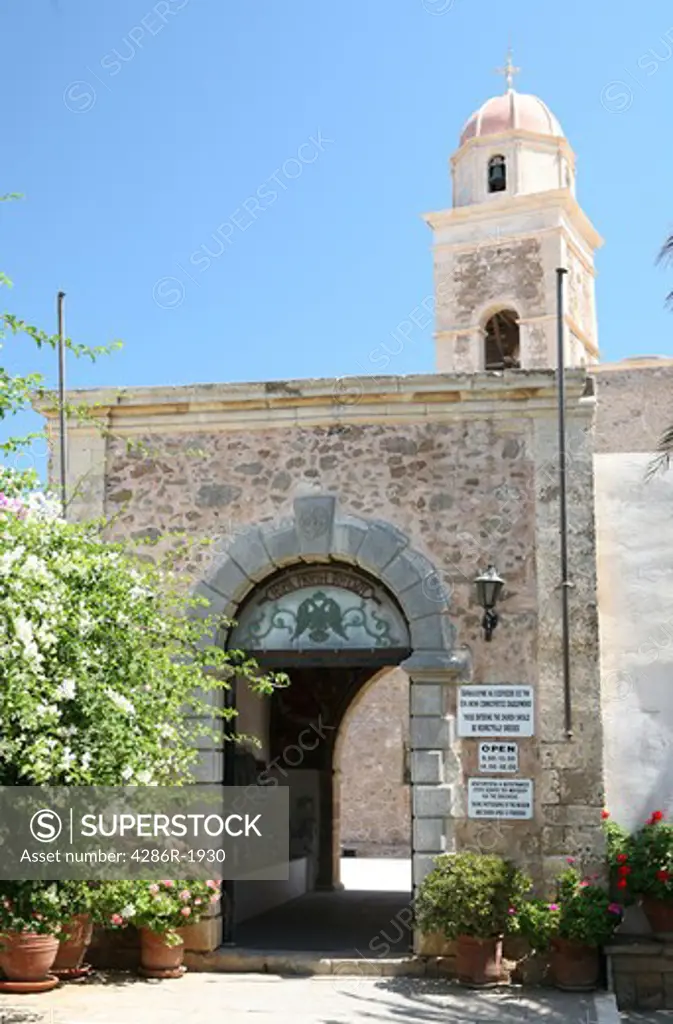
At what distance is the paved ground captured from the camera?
823cm

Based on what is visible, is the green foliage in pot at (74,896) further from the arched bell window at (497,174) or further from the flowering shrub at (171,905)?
the arched bell window at (497,174)

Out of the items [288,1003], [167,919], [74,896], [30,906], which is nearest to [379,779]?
[167,919]

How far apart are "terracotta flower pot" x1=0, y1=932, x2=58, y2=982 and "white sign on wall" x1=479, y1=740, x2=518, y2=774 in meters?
3.41

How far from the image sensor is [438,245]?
2684cm

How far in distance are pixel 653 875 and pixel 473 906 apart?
4.55ft

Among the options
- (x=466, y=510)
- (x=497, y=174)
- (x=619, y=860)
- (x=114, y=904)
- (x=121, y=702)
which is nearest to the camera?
(x=121, y=702)

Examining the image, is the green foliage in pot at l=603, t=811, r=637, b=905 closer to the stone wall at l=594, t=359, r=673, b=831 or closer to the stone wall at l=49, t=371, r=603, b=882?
the stone wall at l=49, t=371, r=603, b=882

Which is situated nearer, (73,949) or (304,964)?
(73,949)

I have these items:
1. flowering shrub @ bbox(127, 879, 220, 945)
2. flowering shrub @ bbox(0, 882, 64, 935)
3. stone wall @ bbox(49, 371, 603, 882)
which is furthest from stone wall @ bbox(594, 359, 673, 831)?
flowering shrub @ bbox(0, 882, 64, 935)

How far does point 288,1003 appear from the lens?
8.77 meters

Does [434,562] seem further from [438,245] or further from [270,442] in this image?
[438,245]

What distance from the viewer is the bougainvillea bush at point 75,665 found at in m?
6.35

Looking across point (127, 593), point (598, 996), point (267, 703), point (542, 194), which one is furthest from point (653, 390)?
point (127, 593)

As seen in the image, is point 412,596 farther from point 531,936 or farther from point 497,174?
point 497,174
